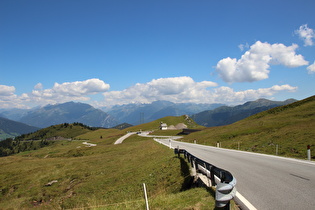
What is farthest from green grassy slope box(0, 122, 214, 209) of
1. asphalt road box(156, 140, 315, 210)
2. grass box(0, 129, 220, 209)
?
asphalt road box(156, 140, 315, 210)

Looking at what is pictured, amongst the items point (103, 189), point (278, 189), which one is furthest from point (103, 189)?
point (278, 189)

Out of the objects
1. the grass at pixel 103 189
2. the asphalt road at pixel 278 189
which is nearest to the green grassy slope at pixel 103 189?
the grass at pixel 103 189

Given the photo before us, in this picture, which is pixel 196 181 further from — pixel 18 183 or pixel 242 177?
pixel 18 183

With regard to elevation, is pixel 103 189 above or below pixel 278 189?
below

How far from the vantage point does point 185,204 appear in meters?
8.11

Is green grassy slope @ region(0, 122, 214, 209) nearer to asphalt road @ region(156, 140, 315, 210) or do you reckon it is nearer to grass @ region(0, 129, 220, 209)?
grass @ region(0, 129, 220, 209)

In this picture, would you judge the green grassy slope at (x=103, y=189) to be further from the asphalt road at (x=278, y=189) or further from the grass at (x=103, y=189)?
the asphalt road at (x=278, y=189)

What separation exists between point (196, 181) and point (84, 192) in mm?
12710

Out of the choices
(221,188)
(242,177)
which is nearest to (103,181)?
(242,177)

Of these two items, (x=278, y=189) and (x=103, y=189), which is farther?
(x=103, y=189)

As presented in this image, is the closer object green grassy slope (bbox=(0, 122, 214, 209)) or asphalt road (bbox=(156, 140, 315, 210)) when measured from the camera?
asphalt road (bbox=(156, 140, 315, 210))

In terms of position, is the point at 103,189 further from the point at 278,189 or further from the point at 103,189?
the point at 278,189

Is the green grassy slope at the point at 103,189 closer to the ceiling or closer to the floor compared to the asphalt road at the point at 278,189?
closer to the floor

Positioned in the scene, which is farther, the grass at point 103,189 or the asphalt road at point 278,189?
the grass at point 103,189
